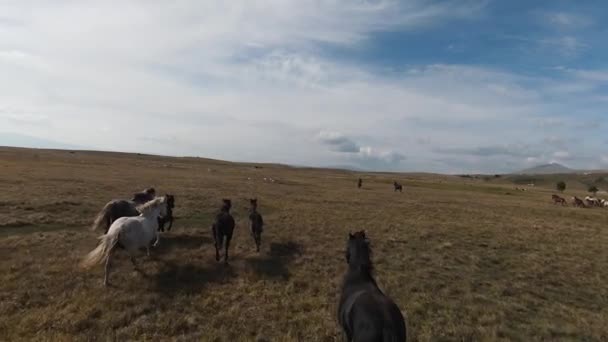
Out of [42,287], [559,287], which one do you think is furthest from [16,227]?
[559,287]

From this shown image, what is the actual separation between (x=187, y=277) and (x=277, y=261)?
3.40 metres

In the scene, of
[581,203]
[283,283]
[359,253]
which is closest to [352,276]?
[359,253]

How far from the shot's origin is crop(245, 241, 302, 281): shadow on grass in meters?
12.7

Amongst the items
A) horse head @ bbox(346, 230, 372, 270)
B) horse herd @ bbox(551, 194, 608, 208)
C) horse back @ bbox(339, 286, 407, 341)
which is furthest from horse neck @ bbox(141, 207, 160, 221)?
horse herd @ bbox(551, 194, 608, 208)

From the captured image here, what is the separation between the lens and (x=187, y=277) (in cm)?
1177

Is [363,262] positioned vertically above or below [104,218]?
above

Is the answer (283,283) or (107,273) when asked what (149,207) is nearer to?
(107,273)

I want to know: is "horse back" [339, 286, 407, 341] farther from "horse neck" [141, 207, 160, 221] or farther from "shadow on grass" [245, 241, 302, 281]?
"horse neck" [141, 207, 160, 221]

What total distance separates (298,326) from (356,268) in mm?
2479

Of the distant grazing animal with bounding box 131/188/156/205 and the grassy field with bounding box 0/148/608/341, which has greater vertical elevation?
the distant grazing animal with bounding box 131/188/156/205

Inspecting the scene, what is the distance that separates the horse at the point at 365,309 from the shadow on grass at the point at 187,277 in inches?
206

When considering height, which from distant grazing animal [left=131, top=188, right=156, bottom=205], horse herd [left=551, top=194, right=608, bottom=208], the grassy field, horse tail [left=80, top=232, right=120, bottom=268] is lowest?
the grassy field

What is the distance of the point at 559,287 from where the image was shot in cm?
1333

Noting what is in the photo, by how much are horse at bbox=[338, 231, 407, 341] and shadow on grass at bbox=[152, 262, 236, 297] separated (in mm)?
5236
